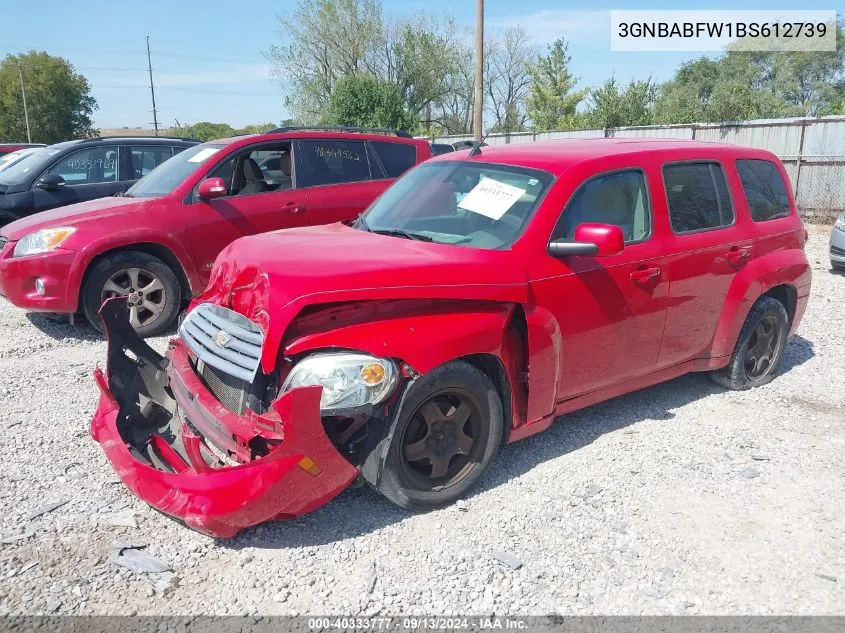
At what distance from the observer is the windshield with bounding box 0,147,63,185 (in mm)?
8631

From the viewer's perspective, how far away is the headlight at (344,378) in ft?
9.66

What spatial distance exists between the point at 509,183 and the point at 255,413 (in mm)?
1996

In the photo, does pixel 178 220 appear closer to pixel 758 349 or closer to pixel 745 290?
pixel 745 290

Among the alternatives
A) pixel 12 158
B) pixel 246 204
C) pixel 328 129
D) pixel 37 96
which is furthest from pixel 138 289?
pixel 37 96

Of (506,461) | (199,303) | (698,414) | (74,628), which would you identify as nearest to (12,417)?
(199,303)

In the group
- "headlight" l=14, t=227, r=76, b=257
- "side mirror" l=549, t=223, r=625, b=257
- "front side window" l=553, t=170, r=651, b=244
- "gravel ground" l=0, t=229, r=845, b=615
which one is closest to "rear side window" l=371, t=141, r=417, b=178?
"headlight" l=14, t=227, r=76, b=257

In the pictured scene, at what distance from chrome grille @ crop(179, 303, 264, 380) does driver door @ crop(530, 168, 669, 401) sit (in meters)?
1.47

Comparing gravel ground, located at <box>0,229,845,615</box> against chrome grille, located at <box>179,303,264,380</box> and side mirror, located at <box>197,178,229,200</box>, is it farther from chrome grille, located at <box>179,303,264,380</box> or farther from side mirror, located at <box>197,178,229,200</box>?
side mirror, located at <box>197,178,229,200</box>

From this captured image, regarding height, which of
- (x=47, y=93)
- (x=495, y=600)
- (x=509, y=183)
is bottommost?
(x=495, y=600)

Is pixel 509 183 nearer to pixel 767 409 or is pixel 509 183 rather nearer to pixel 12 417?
pixel 767 409

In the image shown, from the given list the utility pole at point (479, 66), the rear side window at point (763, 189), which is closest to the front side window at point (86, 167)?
the rear side window at point (763, 189)

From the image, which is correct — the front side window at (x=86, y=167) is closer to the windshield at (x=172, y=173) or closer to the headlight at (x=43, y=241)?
the windshield at (x=172, y=173)

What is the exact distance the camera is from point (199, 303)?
3674mm

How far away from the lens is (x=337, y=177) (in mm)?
7473
